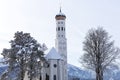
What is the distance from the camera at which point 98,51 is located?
44.0 metres

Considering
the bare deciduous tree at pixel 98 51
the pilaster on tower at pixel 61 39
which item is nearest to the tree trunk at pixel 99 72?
the bare deciduous tree at pixel 98 51

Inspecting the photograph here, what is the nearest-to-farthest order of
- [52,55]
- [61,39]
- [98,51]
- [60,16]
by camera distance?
[98,51]
[52,55]
[61,39]
[60,16]

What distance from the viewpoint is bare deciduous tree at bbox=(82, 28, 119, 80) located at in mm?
43531

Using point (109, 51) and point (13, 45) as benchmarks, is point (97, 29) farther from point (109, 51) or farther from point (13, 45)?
point (13, 45)

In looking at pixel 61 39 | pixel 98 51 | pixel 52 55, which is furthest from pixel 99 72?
pixel 61 39

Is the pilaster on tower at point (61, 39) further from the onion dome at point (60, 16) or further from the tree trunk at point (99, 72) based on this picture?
the tree trunk at point (99, 72)

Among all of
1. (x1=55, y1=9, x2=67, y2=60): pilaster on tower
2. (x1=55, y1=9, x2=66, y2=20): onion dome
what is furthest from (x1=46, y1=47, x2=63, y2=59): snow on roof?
(x1=55, y1=9, x2=66, y2=20): onion dome

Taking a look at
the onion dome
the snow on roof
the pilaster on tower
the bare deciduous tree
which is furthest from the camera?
A: the onion dome

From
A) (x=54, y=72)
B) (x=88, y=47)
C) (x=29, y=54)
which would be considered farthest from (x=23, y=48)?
(x=54, y=72)

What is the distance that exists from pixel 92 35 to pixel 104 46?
2149 mm

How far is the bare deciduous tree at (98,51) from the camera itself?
1714 inches

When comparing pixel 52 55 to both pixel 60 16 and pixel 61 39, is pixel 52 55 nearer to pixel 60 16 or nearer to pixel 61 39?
pixel 61 39

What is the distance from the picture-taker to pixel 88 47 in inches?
1736

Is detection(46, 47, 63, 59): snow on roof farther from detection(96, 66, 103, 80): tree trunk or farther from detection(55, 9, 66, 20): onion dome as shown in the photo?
detection(96, 66, 103, 80): tree trunk
